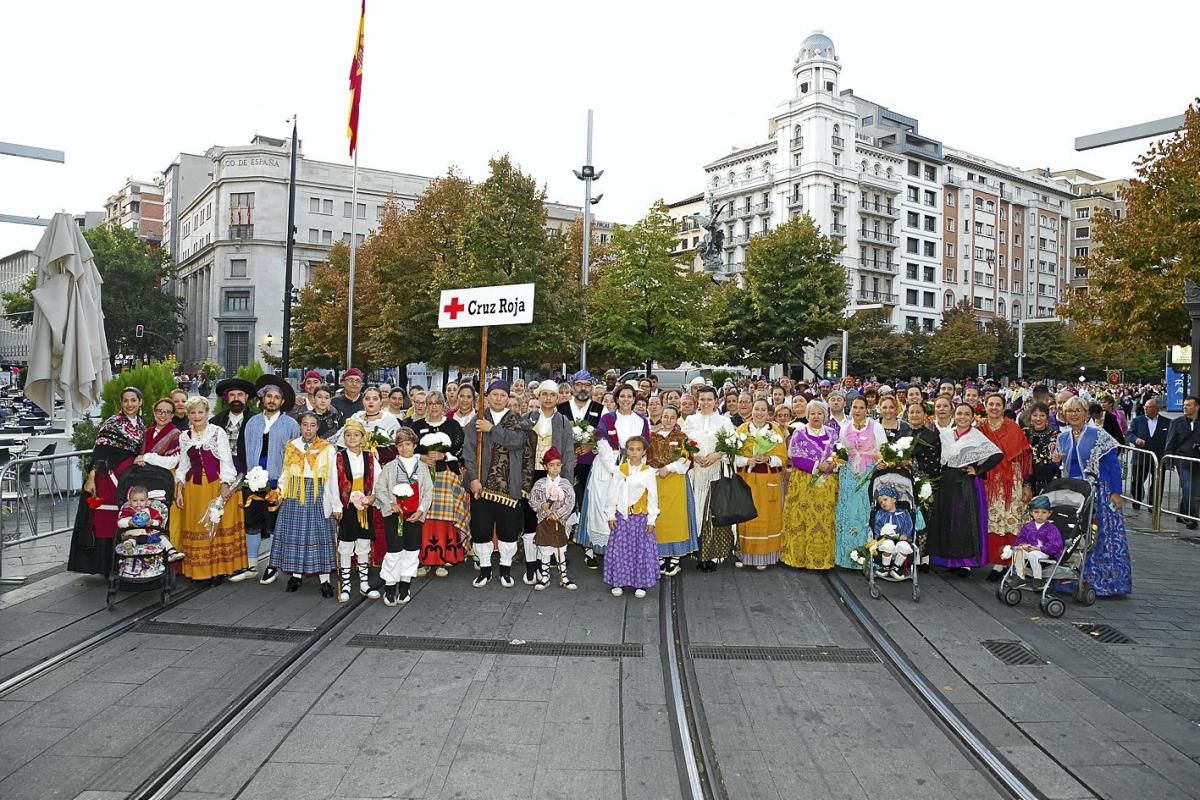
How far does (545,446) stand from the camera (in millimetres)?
9055

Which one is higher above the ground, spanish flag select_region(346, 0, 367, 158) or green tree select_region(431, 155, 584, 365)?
spanish flag select_region(346, 0, 367, 158)

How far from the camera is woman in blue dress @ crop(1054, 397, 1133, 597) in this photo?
8156mm

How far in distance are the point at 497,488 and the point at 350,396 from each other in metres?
3.07

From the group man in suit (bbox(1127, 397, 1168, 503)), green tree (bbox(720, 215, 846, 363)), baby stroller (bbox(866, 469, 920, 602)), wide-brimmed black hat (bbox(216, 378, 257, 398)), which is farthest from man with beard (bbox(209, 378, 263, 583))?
green tree (bbox(720, 215, 846, 363))

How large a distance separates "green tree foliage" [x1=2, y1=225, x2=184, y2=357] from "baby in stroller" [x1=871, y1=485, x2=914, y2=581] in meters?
73.4

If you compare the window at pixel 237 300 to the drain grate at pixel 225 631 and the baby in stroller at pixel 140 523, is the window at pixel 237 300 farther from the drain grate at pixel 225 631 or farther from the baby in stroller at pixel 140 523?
the drain grate at pixel 225 631

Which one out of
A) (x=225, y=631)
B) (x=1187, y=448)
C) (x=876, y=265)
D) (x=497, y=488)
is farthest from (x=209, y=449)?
(x=876, y=265)

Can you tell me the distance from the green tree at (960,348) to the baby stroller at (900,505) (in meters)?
57.0

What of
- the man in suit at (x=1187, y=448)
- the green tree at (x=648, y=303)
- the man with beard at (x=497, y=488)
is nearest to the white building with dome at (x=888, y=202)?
the green tree at (x=648, y=303)

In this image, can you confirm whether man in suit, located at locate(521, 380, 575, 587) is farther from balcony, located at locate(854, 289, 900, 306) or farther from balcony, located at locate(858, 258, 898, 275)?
balcony, located at locate(858, 258, 898, 275)

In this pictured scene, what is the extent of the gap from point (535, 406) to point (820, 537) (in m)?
3.97

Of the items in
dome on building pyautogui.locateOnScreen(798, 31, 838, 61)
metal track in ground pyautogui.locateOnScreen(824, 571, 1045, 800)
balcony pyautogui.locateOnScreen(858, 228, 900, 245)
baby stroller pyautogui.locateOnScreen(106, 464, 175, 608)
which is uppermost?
dome on building pyautogui.locateOnScreen(798, 31, 838, 61)

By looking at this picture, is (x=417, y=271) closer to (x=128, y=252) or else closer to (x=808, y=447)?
(x=808, y=447)

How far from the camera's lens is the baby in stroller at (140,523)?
7.45m
